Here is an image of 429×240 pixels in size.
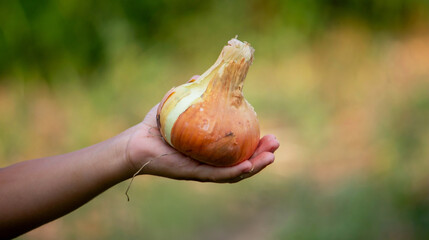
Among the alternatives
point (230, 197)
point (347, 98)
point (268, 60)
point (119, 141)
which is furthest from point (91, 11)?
point (119, 141)

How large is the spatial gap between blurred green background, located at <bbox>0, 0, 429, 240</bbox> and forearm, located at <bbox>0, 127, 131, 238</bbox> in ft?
2.75

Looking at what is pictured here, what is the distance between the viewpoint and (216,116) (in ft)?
3.20

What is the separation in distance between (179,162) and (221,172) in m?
0.09

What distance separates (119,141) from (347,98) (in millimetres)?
1859

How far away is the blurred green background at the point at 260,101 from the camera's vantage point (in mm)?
1882

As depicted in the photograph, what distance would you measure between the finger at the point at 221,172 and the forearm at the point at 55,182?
0.55ft

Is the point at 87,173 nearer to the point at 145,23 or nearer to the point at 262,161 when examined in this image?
the point at 262,161

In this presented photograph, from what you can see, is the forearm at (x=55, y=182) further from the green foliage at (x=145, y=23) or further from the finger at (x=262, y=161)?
the green foliage at (x=145, y=23)

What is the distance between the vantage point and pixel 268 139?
106 centimetres

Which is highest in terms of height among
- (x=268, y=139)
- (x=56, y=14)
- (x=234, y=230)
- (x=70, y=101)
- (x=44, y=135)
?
(x=56, y=14)

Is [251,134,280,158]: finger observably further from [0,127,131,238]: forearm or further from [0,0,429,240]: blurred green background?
[0,0,429,240]: blurred green background

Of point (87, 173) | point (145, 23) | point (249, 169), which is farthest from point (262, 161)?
point (145, 23)

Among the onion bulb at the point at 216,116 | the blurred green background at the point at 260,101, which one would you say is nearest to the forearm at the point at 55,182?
the onion bulb at the point at 216,116

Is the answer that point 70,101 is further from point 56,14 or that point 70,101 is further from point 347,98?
point 347,98
